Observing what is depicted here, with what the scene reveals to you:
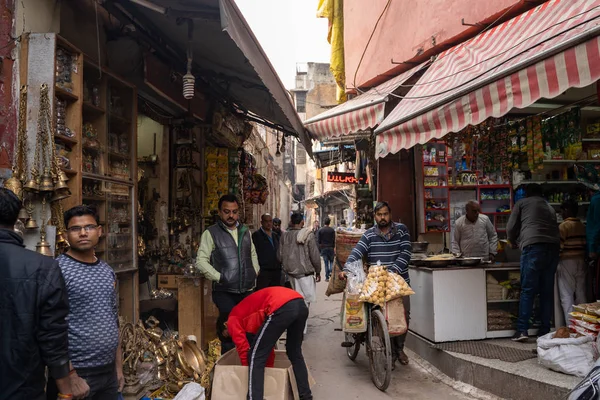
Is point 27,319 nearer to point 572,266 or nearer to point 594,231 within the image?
point 594,231

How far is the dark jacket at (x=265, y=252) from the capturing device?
7.97m

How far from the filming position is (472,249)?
7848 mm

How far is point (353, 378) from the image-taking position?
5699 mm

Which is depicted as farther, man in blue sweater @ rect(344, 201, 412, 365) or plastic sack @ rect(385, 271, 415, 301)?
man in blue sweater @ rect(344, 201, 412, 365)

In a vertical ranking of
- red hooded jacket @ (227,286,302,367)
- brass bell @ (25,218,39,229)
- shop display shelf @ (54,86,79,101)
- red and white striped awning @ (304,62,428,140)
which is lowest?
red hooded jacket @ (227,286,302,367)

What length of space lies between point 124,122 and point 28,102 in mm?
1813

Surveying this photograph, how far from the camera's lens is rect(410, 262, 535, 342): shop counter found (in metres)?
5.97

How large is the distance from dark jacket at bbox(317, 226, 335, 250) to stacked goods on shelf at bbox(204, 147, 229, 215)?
7.80 meters

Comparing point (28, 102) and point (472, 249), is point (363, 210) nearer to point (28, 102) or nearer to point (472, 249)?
point (472, 249)

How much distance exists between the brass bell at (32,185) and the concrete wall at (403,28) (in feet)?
19.6

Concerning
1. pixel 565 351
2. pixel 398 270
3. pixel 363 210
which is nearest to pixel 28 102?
pixel 398 270

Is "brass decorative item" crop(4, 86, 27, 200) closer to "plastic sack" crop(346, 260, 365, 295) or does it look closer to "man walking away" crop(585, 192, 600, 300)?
"plastic sack" crop(346, 260, 365, 295)

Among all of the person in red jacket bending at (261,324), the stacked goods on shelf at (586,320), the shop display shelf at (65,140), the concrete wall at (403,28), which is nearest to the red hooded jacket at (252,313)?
the person in red jacket bending at (261,324)

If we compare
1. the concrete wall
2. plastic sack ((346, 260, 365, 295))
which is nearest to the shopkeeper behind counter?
the concrete wall
